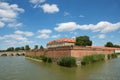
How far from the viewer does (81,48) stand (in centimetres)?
3095

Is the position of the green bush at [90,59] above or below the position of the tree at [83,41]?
below

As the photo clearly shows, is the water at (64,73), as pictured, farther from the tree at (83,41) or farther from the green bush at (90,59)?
the tree at (83,41)

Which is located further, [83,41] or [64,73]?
[83,41]

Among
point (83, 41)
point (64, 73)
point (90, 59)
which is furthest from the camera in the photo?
point (83, 41)

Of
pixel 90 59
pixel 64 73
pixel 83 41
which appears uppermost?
pixel 83 41

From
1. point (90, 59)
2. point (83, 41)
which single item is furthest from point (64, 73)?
point (83, 41)

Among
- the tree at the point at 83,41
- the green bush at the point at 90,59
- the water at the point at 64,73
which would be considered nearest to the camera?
the water at the point at 64,73

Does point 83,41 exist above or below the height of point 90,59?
above

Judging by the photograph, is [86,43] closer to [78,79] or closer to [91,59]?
[91,59]

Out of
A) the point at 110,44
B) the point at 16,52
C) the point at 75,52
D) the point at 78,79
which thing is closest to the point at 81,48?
the point at 75,52

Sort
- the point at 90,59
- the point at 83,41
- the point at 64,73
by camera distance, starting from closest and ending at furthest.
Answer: the point at 64,73 < the point at 90,59 < the point at 83,41

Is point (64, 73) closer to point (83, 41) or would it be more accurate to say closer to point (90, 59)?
point (90, 59)

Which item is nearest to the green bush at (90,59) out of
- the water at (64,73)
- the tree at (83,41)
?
the water at (64,73)

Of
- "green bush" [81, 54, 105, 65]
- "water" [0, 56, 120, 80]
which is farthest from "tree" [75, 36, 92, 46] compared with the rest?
"water" [0, 56, 120, 80]
